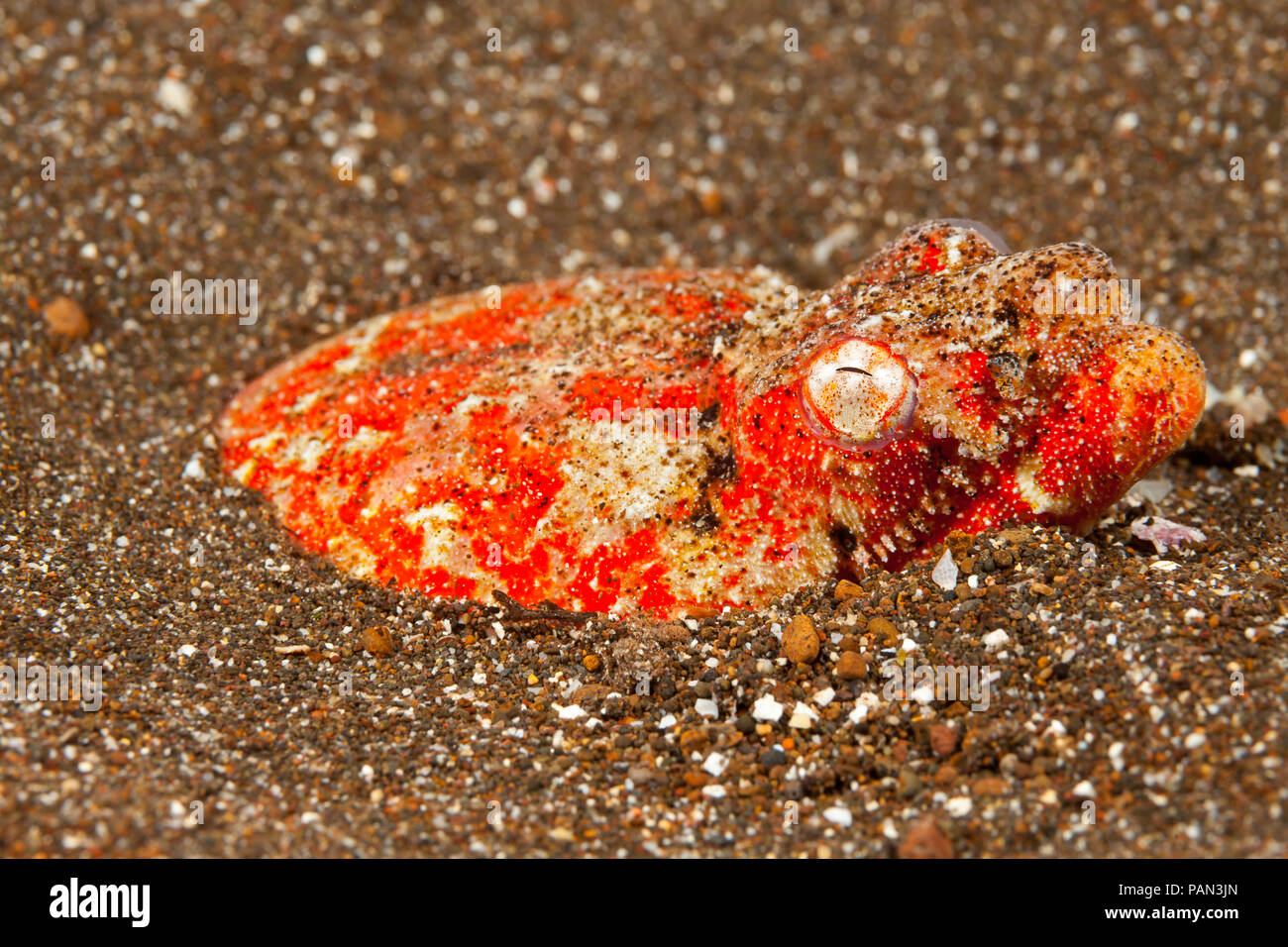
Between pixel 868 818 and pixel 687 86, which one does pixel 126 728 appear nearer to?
pixel 868 818

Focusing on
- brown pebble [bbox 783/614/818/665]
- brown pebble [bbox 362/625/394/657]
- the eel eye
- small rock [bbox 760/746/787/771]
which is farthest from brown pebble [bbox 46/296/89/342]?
small rock [bbox 760/746/787/771]

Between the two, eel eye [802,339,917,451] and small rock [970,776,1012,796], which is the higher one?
eel eye [802,339,917,451]

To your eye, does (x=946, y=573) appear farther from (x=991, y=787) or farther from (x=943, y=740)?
(x=991, y=787)

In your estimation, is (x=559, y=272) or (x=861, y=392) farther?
(x=559, y=272)

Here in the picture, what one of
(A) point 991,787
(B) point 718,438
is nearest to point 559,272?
(B) point 718,438

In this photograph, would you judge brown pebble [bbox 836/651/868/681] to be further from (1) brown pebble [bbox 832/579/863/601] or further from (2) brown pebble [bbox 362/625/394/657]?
(2) brown pebble [bbox 362/625/394/657]

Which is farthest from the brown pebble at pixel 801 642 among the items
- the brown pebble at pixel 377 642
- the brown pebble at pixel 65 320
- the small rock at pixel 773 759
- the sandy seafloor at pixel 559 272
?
the brown pebble at pixel 65 320
